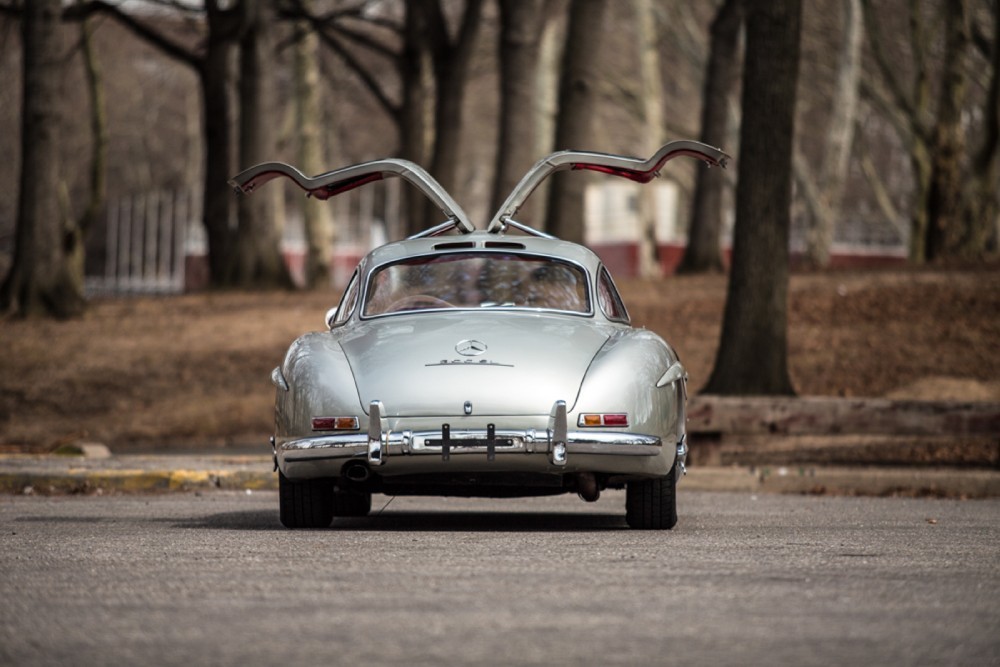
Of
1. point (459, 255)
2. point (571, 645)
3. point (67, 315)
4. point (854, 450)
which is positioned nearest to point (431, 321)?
point (459, 255)

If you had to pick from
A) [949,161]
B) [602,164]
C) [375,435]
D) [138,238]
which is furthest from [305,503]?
[138,238]

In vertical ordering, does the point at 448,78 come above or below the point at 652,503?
above

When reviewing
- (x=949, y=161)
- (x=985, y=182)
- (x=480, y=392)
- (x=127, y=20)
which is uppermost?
(x=127, y=20)

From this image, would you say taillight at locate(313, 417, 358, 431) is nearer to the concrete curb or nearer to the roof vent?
the roof vent

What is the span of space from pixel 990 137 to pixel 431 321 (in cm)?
1944

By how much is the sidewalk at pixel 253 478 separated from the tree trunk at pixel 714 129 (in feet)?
53.0

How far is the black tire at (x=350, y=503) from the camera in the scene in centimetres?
1005

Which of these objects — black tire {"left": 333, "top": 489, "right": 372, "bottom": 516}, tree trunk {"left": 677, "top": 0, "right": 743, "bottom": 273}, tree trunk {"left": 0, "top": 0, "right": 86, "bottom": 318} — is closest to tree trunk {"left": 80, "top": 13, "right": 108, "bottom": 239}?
tree trunk {"left": 0, "top": 0, "right": 86, "bottom": 318}

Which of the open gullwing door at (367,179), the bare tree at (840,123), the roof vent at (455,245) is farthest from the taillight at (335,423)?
the bare tree at (840,123)

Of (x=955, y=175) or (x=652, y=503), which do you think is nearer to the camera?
(x=652, y=503)

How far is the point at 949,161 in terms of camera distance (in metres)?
27.5

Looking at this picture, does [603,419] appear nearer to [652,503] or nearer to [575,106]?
[652,503]

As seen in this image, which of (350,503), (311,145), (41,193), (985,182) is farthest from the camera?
(311,145)

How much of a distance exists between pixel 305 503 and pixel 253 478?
13.1 feet
